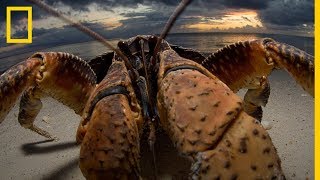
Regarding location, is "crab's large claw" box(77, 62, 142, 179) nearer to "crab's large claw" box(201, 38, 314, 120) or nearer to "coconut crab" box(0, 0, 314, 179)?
"coconut crab" box(0, 0, 314, 179)

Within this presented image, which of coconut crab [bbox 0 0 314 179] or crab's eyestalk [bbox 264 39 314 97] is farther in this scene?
crab's eyestalk [bbox 264 39 314 97]

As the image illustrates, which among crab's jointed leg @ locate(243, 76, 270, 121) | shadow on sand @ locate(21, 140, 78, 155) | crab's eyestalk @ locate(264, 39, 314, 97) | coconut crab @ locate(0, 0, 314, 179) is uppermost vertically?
crab's eyestalk @ locate(264, 39, 314, 97)

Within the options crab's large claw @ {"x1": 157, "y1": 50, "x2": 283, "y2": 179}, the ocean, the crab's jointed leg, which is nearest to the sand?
the crab's jointed leg

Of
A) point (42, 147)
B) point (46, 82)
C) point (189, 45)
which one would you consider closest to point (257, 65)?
point (46, 82)

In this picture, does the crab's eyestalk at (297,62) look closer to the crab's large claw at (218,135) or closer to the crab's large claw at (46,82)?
the crab's large claw at (218,135)

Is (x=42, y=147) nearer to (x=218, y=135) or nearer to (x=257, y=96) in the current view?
(x=257, y=96)

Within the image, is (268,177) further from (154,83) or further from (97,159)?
(154,83)

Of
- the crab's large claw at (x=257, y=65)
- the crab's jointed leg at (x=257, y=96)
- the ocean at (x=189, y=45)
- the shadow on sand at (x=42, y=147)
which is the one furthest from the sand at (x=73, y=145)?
the ocean at (x=189, y=45)

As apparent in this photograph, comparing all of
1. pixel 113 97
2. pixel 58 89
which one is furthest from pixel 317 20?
pixel 58 89

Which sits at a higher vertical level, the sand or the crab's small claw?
the crab's small claw
